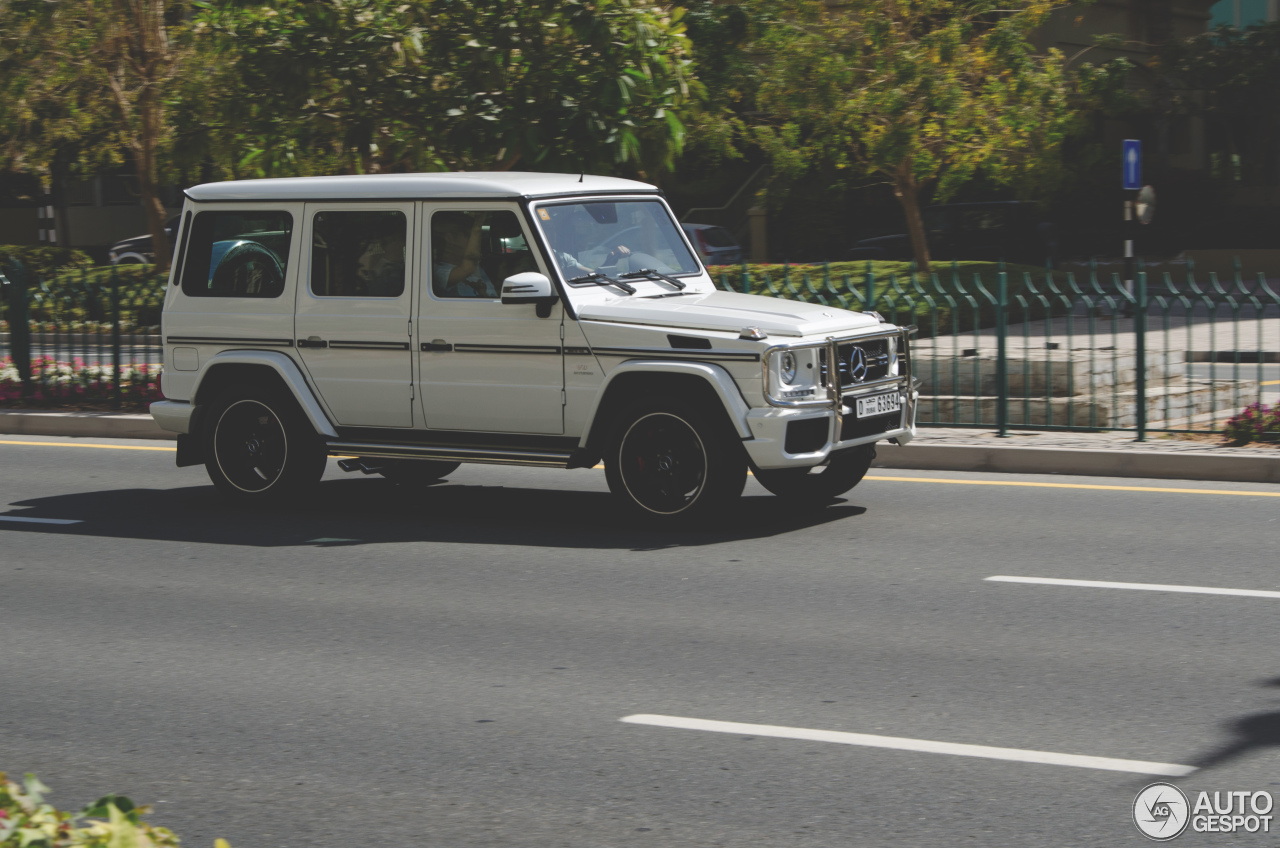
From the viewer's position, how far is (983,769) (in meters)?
4.83

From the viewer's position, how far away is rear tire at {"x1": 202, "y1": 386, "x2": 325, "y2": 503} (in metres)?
10.0

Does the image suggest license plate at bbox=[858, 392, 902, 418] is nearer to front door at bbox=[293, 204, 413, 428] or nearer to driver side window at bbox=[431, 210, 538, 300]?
driver side window at bbox=[431, 210, 538, 300]

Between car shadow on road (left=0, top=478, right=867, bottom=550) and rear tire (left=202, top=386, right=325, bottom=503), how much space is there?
0.55ft

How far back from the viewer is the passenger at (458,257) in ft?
30.8

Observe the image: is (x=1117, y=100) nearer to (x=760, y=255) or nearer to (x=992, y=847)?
(x=760, y=255)

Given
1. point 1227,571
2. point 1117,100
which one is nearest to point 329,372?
point 1227,571

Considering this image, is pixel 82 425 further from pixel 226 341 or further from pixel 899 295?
pixel 899 295

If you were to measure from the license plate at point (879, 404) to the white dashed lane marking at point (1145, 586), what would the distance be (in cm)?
161

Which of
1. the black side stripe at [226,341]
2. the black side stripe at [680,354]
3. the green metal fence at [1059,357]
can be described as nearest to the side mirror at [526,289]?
the black side stripe at [680,354]

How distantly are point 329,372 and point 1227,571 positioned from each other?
212 inches

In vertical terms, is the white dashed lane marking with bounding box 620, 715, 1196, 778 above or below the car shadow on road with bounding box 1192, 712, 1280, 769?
below

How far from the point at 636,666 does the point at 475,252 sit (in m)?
3.89

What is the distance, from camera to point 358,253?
9.72m

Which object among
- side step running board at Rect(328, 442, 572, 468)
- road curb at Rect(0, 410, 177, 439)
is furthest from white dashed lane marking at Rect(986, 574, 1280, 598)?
road curb at Rect(0, 410, 177, 439)
